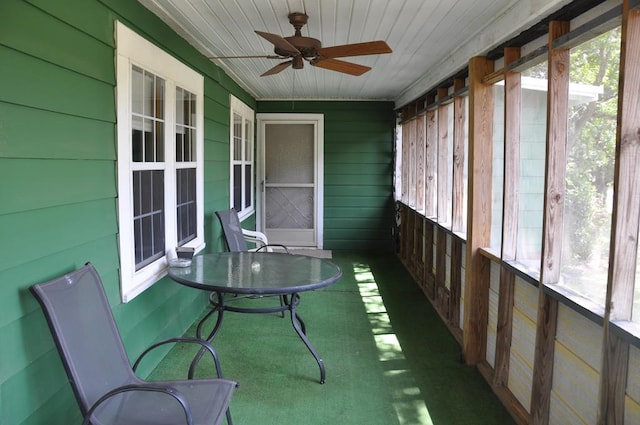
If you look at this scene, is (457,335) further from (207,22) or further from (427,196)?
(207,22)

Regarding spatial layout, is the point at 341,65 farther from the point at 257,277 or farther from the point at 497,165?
the point at 257,277

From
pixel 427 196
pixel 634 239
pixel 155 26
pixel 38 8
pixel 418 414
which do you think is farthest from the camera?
pixel 427 196

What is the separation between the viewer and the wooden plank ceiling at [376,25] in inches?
114

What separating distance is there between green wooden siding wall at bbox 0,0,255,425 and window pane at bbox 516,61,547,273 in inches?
89.0

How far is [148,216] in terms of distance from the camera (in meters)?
3.17

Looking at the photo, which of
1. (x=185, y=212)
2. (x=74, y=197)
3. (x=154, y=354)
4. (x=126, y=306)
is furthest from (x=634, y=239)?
(x=185, y=212)

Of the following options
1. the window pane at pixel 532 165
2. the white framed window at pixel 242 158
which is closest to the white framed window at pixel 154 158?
the white framed window at pixel 242 158

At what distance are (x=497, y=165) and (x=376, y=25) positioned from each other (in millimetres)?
1264

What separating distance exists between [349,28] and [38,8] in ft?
6.93

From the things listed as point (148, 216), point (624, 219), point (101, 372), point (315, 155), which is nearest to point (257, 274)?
point (148, 216)

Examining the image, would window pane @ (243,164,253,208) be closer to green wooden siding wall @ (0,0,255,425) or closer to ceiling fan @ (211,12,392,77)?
ceiling fan @ (211,12,392,77)

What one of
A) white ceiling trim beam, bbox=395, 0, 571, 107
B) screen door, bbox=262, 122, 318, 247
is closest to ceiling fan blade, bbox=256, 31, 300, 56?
white ceiling trim beam, bbox=395, 0, 571, 107

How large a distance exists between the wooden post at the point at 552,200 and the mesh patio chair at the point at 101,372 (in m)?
1.49

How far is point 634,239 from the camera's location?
1745 mm
